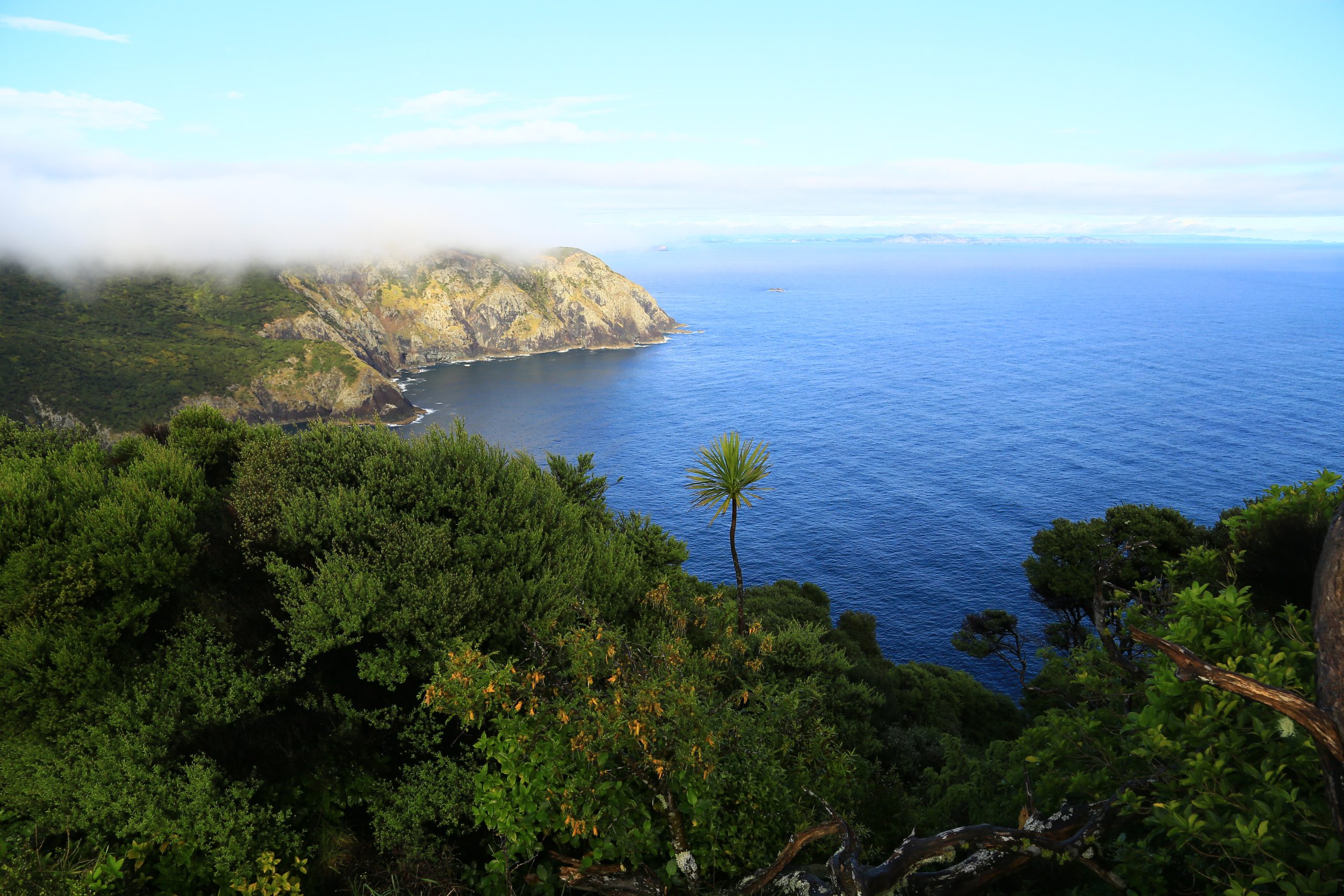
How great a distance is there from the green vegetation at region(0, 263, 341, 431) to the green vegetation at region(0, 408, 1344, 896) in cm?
12224

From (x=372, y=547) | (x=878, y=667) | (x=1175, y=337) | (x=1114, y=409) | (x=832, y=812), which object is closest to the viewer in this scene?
(x=832, y=812)

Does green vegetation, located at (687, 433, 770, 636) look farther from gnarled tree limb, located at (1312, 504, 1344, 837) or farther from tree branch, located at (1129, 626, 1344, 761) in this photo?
tree branch, located at (1129, 626, 1344, 761)

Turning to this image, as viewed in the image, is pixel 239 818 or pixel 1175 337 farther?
pixel 1175 337

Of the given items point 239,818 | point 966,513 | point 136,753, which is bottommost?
point 966,513

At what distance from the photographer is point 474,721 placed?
10859 mm

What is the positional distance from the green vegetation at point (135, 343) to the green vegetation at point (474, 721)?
401 feet

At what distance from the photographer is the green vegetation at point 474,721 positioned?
Answer: 26.8 feet

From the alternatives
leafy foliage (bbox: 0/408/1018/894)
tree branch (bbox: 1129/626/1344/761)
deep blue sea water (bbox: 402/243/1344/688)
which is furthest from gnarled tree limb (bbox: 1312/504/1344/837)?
deep blue sea water (bbox: 402/243/1344/688)

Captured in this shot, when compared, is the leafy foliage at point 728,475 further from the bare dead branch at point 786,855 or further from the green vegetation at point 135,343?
the green vegetation at point 135,343

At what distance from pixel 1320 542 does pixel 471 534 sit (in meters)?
18.6

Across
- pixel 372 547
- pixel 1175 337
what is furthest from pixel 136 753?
pixel 1175 337

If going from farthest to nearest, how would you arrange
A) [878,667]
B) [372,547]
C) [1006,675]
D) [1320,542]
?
[1006,675] → [878,667] → [372,547] → [1320,542]

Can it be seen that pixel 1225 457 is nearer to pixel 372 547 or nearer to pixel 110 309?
pixel 372 547

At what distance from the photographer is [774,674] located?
22.6 m
